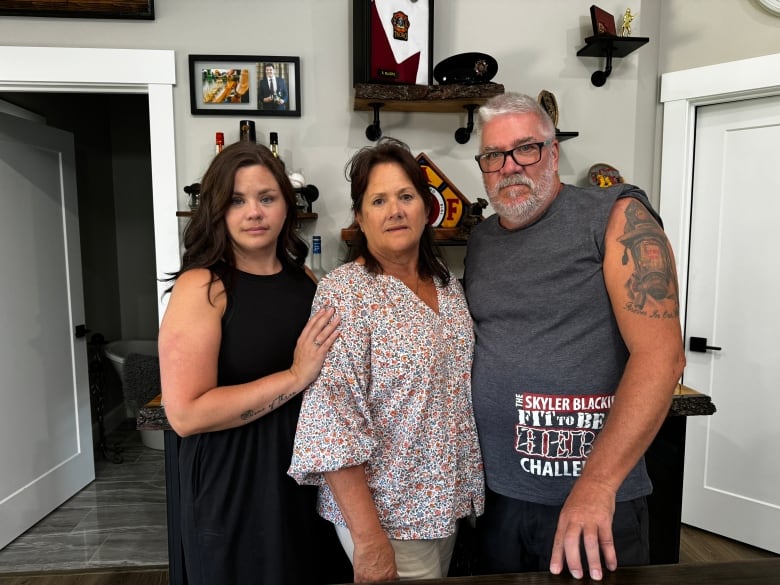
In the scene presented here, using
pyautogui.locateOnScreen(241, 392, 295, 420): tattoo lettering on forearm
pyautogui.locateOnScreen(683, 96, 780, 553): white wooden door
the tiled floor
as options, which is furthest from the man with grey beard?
the tiled floor

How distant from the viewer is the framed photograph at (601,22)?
93.6 inches

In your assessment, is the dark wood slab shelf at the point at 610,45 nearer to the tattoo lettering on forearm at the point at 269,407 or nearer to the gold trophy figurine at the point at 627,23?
the gold trophy figurine at the point at 627,23

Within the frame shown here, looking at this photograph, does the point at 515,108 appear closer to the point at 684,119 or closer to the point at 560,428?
the point at 560,428

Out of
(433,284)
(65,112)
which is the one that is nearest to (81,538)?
(433,284)

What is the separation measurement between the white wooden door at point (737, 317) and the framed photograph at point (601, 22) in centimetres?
67

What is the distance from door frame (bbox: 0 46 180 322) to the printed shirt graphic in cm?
178

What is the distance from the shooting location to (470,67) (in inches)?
88.6

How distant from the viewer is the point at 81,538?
282 cm

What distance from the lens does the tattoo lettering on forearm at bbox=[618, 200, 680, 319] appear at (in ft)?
3.82

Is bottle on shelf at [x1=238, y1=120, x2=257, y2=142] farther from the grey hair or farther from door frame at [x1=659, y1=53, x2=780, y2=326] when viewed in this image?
door frame at [x1=659, y1=53, x2=780, y2=326]

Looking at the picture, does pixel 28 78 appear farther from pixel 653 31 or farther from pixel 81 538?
pixel 653 31

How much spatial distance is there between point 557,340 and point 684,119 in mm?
1970

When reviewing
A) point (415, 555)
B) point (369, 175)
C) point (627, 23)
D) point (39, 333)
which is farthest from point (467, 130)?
point (39, 333)

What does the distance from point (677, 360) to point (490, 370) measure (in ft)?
1.34
